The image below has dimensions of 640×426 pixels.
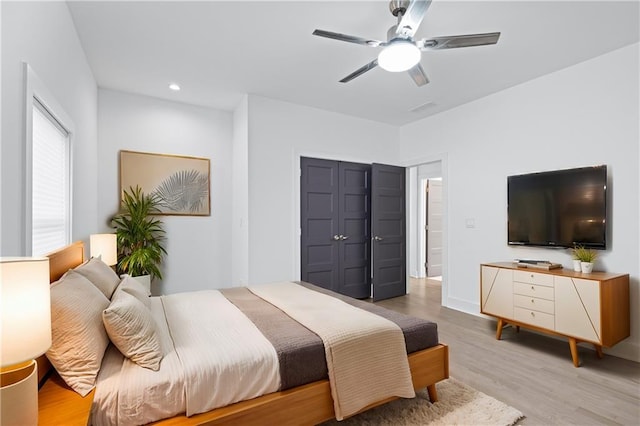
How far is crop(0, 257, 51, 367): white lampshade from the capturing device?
2.59ft

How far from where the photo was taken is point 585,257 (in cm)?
280

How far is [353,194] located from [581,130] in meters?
2.71

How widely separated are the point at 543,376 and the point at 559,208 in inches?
64.0

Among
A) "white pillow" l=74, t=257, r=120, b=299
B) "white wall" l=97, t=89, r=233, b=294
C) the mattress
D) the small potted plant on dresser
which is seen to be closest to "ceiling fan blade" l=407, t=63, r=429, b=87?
the mattress

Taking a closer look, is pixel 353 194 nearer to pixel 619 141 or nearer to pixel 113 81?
pixel 619 141

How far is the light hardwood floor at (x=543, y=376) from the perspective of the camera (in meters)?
1.97

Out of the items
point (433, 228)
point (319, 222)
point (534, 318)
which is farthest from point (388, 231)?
point (433, 228)

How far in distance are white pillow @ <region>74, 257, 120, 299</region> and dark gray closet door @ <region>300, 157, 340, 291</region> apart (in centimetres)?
246

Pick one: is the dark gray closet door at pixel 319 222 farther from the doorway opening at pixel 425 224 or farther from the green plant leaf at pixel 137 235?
the doorway opening at pixel 425 224

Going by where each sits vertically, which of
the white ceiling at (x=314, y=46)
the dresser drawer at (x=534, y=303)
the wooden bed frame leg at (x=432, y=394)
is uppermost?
the white ceiling at (x=314, y=46)

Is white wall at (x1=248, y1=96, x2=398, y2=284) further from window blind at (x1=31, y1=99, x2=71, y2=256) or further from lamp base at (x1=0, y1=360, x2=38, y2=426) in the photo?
lamp base at (x1=0, y1=360, x2=38, y2=426)

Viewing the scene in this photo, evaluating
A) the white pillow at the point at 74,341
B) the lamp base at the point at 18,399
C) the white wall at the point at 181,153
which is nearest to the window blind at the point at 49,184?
the white pillow at the point at 74,341

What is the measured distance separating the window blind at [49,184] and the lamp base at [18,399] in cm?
99

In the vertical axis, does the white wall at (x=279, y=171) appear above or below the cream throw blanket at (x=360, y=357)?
above
